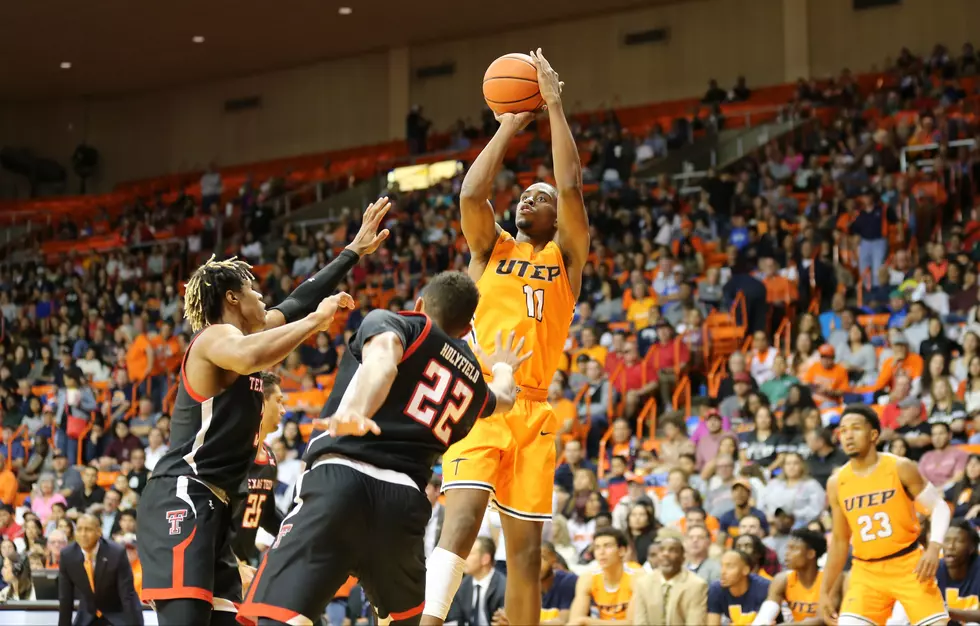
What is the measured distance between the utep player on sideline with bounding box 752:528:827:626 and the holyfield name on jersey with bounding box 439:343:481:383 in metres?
5.37

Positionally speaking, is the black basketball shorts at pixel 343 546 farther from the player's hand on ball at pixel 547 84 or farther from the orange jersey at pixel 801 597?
the orange jersey at pixel 801 597

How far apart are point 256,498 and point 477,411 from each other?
2560 mm

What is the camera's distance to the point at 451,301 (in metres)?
4.91

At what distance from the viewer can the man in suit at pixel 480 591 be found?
398 inches

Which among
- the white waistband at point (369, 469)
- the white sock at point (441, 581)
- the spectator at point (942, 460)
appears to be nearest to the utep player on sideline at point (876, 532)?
the spectator at point (942, 460)

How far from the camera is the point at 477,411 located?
4965mm

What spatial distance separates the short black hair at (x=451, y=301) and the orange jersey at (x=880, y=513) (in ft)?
14.5

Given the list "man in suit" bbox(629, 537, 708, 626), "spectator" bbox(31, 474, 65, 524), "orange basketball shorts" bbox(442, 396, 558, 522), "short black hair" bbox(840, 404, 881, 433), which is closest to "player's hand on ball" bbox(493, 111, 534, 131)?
"orange basketball shorts" bbox(442, 396, 558, 522)

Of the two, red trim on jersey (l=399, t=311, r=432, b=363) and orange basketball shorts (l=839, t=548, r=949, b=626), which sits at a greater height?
red trim on jersey (l=399, t=311, r=432, b=363)

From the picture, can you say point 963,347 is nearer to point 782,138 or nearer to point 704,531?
point 704,531

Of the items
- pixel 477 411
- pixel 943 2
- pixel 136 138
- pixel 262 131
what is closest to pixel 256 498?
pixel 477 411

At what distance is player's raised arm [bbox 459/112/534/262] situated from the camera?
6148 mm

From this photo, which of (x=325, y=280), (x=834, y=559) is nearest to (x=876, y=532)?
(x=834, y=559)

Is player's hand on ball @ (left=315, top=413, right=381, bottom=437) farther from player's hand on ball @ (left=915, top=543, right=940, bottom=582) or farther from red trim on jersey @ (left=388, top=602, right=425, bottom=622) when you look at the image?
player's hand on ball @ (left=915, top=543, right=940, bottom=582)
